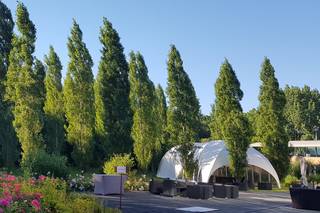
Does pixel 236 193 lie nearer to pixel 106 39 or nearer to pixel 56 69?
pixel 106 39

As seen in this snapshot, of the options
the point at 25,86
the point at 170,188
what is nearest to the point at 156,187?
the point at 170,188

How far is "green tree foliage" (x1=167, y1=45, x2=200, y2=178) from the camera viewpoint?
24.8 metres

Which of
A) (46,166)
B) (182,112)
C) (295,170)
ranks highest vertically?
(182,112)

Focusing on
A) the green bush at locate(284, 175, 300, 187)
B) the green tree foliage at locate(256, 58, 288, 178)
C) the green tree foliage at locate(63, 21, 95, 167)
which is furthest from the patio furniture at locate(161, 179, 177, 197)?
the green tree foliage at locate(256, 58, 288, 178)

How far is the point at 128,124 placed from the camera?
26.1 m

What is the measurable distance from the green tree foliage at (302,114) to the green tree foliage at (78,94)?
40.8m

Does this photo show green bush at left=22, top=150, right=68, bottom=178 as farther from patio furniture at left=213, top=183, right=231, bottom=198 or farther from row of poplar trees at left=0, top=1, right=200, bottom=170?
Result: row of poplar trees at left=0, top=1, right=200, bottom=170

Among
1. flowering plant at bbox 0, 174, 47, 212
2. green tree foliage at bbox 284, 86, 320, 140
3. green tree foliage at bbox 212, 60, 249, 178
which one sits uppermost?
green tree foliage at bbox 284, 86, 320, 140

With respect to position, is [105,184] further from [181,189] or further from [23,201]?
[23,201]

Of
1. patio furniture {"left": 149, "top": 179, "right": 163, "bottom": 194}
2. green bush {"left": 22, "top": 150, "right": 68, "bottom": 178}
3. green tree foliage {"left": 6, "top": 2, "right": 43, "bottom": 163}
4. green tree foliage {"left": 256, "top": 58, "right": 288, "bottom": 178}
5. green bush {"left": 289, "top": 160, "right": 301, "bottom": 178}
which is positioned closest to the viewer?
green bush {"left": 22, "top": 150, "right": 68, "bottom": 178}

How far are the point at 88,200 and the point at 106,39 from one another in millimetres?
19490

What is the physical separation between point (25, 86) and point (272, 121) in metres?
17.7

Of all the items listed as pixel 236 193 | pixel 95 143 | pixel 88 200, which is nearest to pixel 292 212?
pixel 236 193

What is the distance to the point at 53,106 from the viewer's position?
2956 cm
